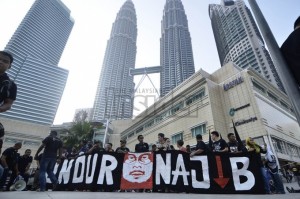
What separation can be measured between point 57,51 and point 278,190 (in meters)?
189

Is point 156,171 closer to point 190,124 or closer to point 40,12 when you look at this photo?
point 190,124

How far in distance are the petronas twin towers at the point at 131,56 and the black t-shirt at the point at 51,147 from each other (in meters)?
71.0

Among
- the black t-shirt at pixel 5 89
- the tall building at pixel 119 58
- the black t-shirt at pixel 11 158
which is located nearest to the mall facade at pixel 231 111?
the black t-shirt at pixel 11 158

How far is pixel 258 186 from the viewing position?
4543 mm

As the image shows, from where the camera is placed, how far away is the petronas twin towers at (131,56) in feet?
321

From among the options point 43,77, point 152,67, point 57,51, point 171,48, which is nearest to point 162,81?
point 171,48

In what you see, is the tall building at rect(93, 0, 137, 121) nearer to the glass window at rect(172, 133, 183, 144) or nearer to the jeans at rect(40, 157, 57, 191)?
the glass window at rect(172, 133, 183, 144)

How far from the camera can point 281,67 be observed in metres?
1.49

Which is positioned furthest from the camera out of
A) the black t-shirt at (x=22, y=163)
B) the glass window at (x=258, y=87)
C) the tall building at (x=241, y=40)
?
the tall building at (x=241, y=40)

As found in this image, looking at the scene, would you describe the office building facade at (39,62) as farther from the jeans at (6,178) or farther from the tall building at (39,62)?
the jeans at (6,178)

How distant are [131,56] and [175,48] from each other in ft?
141

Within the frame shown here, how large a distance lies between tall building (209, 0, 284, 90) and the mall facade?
56.4m

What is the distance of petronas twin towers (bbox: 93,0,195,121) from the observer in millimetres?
97956

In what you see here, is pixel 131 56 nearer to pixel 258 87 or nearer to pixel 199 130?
pixel 258 87
